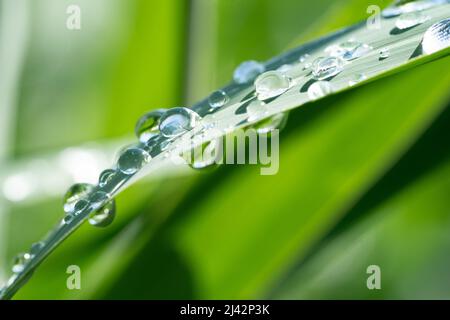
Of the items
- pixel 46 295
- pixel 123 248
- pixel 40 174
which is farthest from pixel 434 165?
pixel 40 174

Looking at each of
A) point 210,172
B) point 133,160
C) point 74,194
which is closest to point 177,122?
point 133,160

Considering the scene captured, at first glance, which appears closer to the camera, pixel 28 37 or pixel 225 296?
pixel 225 296

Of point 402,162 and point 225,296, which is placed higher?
point 402,162

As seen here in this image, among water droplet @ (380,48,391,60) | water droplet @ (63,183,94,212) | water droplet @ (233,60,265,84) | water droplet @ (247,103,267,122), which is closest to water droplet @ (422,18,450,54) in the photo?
water droplet @ (380,48,391,60)

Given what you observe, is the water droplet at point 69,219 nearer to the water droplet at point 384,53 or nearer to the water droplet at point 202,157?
the water droplet at point 202,157

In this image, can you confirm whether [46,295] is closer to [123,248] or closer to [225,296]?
[123,248]
